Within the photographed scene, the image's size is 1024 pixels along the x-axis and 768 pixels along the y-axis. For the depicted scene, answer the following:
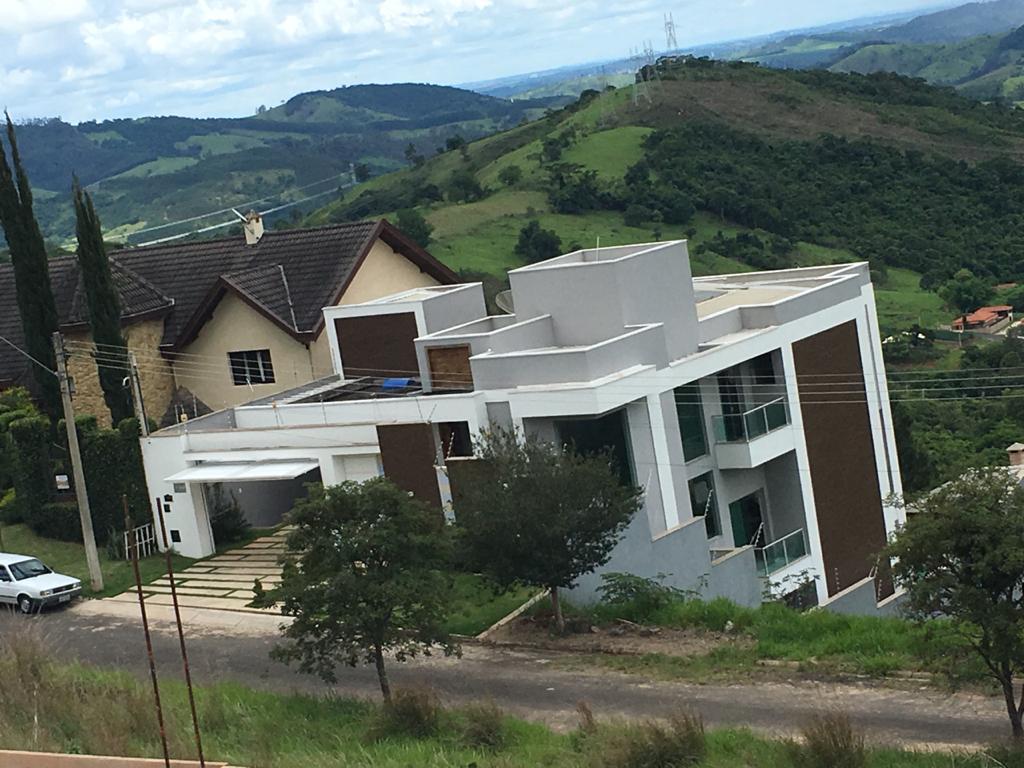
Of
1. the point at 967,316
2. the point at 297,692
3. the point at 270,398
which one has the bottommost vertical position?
the point at 967,316

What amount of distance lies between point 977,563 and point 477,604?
1123 centimetres

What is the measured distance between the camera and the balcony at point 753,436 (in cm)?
2916

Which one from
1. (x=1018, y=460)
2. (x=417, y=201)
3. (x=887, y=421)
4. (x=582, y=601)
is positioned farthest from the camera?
(x=417, y=201)

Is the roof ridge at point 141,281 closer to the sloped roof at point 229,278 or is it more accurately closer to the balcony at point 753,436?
the sloped roof at point 229,278

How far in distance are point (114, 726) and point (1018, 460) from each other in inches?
1388

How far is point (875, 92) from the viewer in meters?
138

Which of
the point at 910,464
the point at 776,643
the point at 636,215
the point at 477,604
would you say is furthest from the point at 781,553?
the point at 636,215

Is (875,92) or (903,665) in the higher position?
(875,92)

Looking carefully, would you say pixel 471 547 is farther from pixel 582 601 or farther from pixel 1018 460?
pixel 1018 460

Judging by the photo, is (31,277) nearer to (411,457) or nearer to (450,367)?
Answer: (450,367)

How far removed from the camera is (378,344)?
34094 mm

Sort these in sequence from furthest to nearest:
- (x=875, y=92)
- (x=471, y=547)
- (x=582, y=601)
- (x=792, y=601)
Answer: (x=875, y=92) < (x=792, y=601) < (x=582, y=601) < (x=471, y=547)

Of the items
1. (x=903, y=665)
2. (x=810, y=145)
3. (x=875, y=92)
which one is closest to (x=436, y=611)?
(x=903, y=665)

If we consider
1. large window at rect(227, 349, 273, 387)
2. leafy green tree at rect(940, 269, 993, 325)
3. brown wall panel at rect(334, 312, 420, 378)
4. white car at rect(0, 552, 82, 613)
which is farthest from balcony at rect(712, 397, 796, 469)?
leafy green tree at rect(940, 269, 993, 325)
